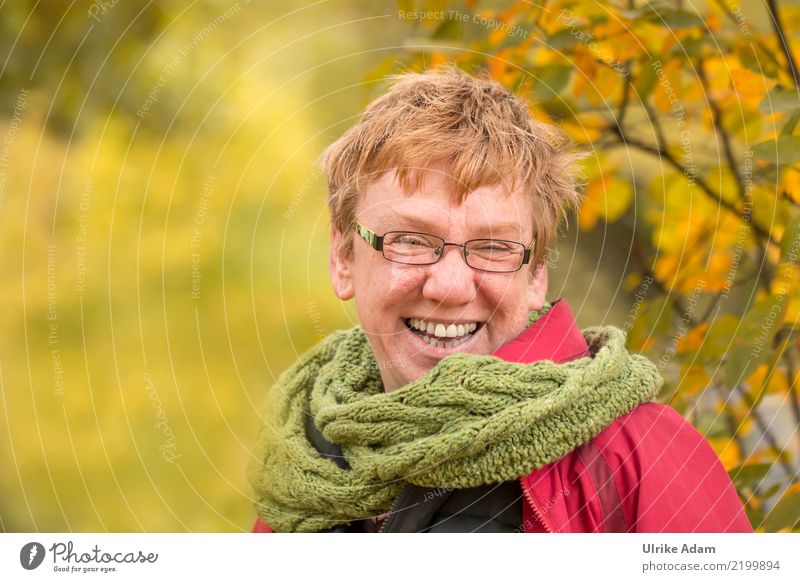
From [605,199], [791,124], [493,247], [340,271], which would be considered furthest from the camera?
[605,199]

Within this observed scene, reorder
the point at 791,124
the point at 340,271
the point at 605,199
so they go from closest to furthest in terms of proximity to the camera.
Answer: the point at 340,271 → the point at 791,124 → the point at 605,199

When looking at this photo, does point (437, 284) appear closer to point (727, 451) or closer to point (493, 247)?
point (493, 247)

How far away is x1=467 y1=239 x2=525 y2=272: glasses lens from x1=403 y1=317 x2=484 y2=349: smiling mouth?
0.09 metres

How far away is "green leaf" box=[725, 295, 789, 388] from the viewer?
148 cm

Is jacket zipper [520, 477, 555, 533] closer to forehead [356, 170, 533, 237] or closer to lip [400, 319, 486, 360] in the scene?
lip [400, 319, 486, 360]

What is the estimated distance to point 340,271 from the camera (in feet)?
4.39

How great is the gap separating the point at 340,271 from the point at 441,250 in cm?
21

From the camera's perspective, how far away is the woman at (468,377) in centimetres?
111

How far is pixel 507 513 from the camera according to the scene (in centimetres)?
118

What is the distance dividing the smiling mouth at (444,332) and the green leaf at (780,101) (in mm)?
694

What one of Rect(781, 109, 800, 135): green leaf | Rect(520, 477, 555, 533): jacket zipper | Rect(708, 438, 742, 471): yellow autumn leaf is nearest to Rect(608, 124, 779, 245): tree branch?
Rect(781, 109, 800, 135): green leaf

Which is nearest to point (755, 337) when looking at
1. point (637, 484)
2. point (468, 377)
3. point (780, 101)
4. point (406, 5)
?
point (780, 101)

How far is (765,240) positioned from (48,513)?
1.33m
